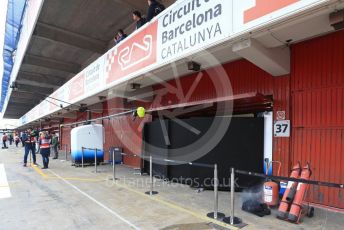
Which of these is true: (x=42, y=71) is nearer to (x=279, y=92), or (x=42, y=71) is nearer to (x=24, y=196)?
(x=24, y=196)

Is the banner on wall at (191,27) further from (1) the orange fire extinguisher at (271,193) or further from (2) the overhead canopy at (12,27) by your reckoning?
(2) the overhead canopy at (12,27)

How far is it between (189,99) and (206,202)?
4.53m

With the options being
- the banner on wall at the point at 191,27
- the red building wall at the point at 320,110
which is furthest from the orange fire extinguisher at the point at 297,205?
the banner on wall at the point at 191,27

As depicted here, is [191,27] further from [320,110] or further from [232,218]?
[232,218]

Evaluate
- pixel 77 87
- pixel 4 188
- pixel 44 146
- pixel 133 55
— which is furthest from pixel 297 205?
pixel 77 87

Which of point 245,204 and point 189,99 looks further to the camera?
point 189,99

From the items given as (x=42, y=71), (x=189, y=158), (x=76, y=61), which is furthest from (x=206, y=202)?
(x=42, y=71)

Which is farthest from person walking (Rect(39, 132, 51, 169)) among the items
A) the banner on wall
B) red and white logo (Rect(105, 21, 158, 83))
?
the banner on wall

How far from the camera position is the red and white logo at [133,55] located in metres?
7.80

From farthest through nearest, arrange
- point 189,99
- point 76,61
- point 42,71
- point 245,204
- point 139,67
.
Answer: point 42,71 < point 76,61 < point 189,99 < point 139,67 < point 245,204

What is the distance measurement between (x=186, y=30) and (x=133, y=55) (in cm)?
294

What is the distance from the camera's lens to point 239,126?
7723mm

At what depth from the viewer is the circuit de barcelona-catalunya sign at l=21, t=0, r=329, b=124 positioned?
14.9ft

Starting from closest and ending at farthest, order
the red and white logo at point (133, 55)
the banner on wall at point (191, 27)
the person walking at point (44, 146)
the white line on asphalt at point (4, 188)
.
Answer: the banner on wall at point (191, 27), the white line on asphalt at point (4, 188), the red and white logo at point (133, 55), the person walking at point (44, 146)
